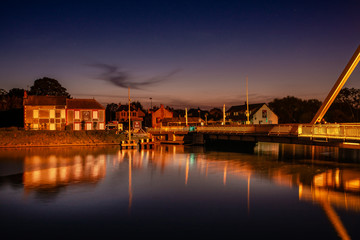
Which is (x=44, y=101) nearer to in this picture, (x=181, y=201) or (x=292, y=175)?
(x=292, y=175)

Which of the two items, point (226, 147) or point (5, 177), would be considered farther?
point (226, 147)

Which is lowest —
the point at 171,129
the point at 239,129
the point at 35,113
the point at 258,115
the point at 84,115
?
the point at 171,129

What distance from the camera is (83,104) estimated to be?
7306 cm

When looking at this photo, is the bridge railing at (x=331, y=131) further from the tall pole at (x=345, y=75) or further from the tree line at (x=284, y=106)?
the tree line at (x=284, y=106)

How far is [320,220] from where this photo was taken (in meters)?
16.3

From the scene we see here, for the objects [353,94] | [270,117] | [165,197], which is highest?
[353,94]

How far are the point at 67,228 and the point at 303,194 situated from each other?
15.7 m

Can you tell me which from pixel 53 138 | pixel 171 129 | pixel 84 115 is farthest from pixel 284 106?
pixel 53 138

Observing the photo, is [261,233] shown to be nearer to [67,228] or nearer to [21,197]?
[67,228]

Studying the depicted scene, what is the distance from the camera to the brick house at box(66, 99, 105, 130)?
71.0m

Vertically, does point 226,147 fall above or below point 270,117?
below

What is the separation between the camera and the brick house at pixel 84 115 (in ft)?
233

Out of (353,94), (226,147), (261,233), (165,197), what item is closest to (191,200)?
(165,197)

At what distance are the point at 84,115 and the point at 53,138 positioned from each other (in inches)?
509
